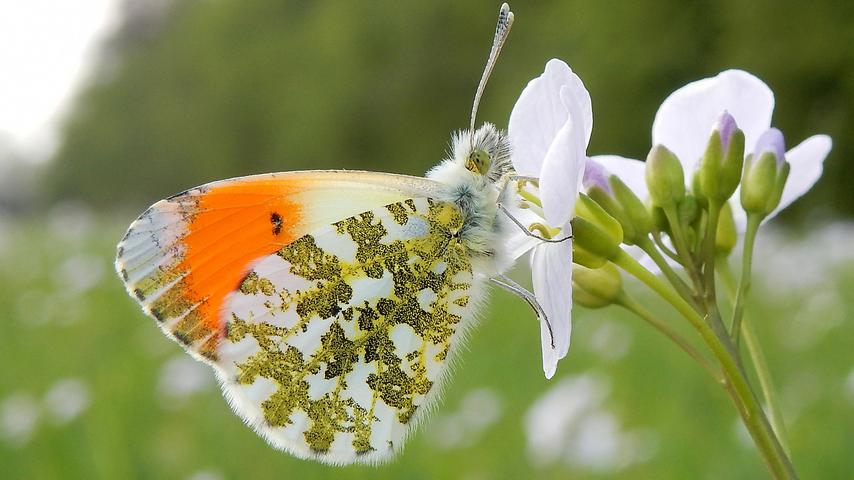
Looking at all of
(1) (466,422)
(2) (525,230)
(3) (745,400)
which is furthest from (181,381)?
(3) (745,400)


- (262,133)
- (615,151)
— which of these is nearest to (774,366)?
(615,151)

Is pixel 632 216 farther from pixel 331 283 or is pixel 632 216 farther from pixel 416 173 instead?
pixel 416 173

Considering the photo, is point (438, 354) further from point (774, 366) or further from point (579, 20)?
point (579, 20)

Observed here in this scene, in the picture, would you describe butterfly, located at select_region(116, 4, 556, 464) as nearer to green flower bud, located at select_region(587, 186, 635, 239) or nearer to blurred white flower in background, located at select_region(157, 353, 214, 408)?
green flower bud, located at select_region(587, 186, 635, 239)

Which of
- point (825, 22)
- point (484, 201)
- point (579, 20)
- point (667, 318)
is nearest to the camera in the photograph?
point (484, 201)

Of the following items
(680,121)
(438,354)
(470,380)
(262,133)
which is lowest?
(470,380)

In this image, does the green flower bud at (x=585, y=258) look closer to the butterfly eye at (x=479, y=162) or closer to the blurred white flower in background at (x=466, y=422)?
the butterfly eye at (x=479, y=162)

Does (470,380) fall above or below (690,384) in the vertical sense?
above
